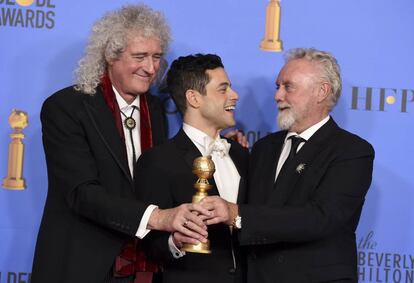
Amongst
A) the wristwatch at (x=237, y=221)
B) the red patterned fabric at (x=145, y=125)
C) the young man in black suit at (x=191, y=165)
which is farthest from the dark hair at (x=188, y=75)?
the wristwatch at (x=237, y=221)

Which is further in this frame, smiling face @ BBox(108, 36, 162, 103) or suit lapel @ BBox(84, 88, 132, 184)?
smiling face @ BBox(108, 36, 162, 103)

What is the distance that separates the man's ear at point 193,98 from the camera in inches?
117

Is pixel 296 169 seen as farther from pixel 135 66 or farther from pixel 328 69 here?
pixel 135 66

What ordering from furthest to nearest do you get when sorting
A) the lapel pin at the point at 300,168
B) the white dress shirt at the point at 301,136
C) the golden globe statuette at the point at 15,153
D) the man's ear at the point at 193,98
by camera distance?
1. the golden globe statuette at the point at 15,153
2. the man's ear at the point at 193,98
3. the white dress shirt at the point at 301,136
4. the lapel pin at the point at 300,168

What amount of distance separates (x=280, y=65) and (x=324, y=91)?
57cm

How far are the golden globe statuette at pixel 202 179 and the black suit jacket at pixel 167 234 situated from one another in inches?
9.3

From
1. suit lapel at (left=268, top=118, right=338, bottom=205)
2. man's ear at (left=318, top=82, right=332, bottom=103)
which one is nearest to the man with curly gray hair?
suit lapel at (left=268, top=118, right=338, bottom=205)

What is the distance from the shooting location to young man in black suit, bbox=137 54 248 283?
2734mm

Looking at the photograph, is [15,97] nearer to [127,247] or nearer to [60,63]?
[60,63]

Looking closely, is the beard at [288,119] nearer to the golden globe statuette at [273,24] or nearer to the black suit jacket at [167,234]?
the black suit jacket at [167,234]

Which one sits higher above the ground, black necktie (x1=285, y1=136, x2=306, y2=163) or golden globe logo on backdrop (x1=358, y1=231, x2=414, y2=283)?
black necktie (x1=285, y1=136, x2=306, y2=163)

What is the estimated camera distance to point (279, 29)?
3422 mm

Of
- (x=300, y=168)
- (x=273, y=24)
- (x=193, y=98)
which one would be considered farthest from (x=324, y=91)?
(x=273, y=24)

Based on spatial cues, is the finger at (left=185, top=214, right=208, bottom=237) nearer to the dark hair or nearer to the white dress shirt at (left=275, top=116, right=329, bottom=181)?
the white dress shirt at (left=275, top=116, right=329, bottom=181)
